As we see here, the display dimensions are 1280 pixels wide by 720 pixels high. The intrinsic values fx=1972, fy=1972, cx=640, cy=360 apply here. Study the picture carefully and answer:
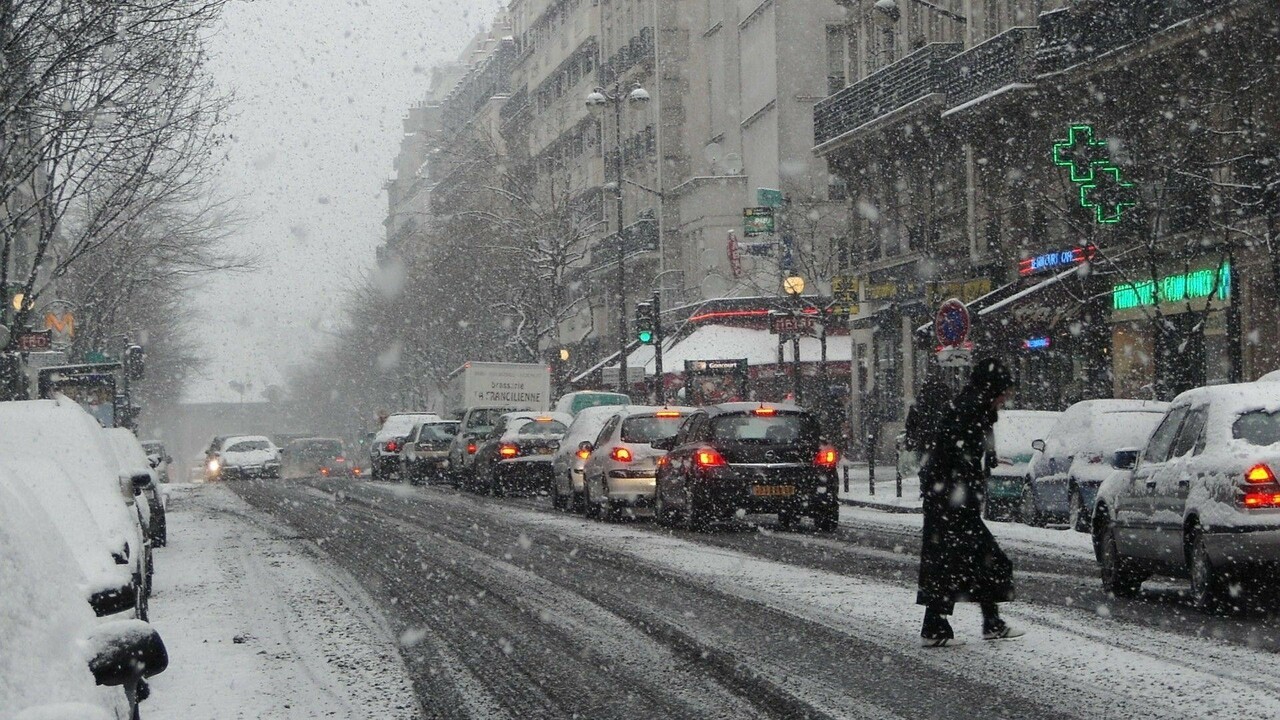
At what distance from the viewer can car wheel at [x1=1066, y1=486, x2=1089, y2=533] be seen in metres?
21.6

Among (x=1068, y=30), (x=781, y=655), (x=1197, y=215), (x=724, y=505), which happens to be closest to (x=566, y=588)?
(x=781, y=655)

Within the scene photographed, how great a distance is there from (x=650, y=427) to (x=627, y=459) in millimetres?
784

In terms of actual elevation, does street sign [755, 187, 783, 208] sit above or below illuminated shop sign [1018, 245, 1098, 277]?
above

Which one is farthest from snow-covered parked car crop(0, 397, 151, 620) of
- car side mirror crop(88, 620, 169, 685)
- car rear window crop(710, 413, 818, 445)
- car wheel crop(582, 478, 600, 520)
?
car wheel crop(582, 478, 600, 520)

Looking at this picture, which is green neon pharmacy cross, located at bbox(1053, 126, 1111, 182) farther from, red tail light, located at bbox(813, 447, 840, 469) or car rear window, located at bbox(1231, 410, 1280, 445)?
car rear window, located at bbox(1231, 410, 1280, 445)

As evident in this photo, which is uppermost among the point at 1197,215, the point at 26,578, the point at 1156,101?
the point at 1156,101

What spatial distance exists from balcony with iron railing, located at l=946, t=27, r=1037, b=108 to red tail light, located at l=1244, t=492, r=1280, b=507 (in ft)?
76.5

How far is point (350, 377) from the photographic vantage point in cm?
12619

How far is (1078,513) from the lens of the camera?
21672 millimetres

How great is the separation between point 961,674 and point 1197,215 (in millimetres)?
22185

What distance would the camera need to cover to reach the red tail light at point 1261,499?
Answer: 1205 cm

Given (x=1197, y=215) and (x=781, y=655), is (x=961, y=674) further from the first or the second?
(x=1197, y=215)

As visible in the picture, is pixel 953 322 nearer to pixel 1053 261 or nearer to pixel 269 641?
pixel 1053 261

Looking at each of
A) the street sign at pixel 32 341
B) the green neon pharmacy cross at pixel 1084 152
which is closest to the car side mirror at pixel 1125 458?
the green neon pharmacy cross at pixel 1084 152
